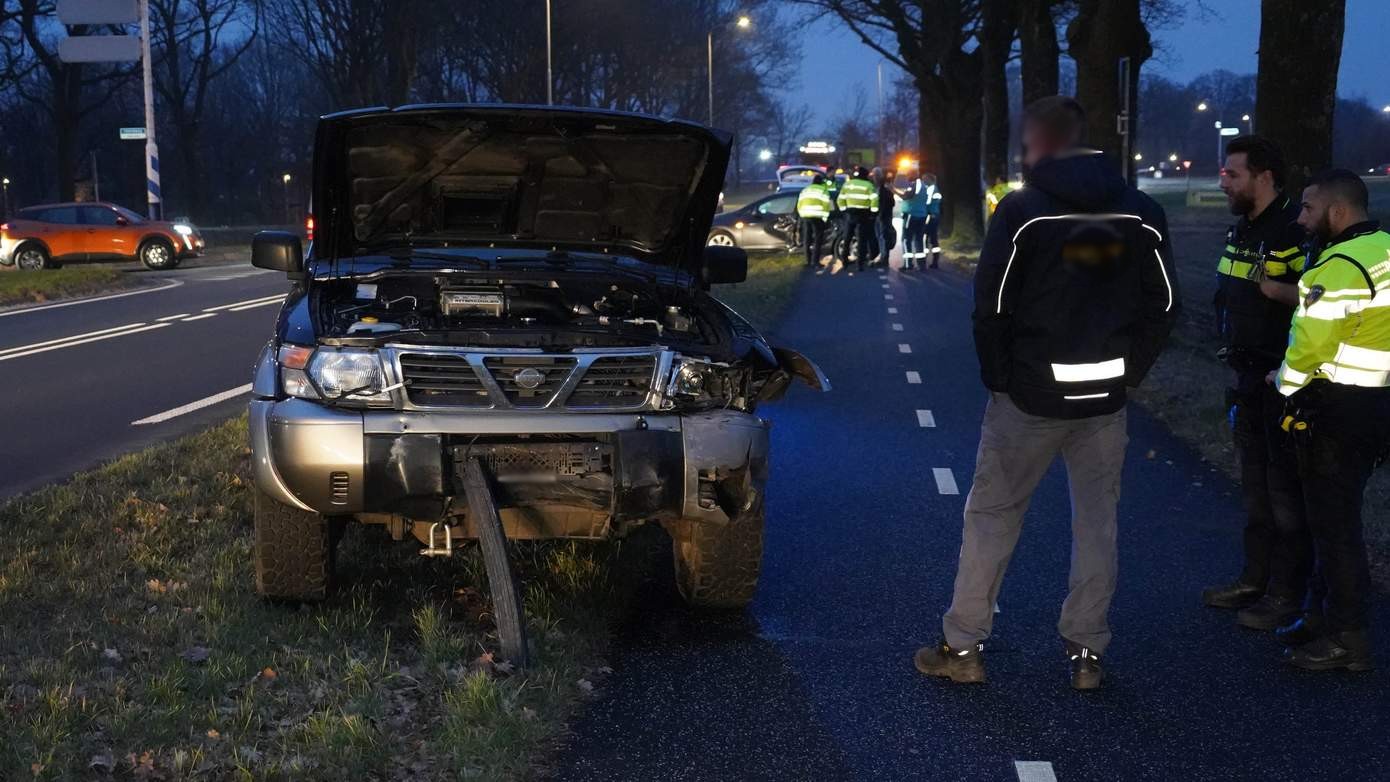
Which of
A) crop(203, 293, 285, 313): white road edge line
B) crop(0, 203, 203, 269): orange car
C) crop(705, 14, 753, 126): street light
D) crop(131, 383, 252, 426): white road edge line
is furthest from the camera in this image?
crop(705, 14, 753, 126): street light

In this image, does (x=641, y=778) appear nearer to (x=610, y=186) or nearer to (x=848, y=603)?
(x=848, y=603)

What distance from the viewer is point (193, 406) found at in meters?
12.4

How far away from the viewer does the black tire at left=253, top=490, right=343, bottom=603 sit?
5.90 metres

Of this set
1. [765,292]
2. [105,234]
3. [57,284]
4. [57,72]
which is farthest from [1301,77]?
[57,72]

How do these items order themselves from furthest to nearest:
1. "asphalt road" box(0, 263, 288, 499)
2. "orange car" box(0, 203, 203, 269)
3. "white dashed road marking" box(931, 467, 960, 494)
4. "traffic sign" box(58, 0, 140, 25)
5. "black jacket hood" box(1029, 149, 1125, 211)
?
"traffic sign" box(58, 0, 140, 25)
"orange car" box(0, 203, 203, 269)
"asphalt road" box(0, 263, 288, 499)
"white dashed road marking" box(931, 467, 960, 494)
"black jacket hood" box(1029, 149, 1125, 211)

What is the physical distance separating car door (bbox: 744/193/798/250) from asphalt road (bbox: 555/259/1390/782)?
921 inches

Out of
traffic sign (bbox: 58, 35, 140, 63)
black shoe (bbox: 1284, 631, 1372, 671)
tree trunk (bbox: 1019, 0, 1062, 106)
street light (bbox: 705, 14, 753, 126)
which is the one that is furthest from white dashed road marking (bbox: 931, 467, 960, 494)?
street light (bbox: 705, 14, 753, 126)

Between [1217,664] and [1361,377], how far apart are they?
113cm

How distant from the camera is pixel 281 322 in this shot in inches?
243

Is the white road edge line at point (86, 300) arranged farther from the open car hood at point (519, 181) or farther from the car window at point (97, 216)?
the open car hood at point (519, 181)

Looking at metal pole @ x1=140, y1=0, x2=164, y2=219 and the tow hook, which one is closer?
the tow hook

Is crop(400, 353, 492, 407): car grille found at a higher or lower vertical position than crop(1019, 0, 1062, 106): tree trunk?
lower

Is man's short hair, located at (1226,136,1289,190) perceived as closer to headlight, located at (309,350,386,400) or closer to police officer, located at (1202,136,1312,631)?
police officer, located at (1202,136,1312,631)

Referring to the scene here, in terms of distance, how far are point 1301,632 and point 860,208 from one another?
827 inches
